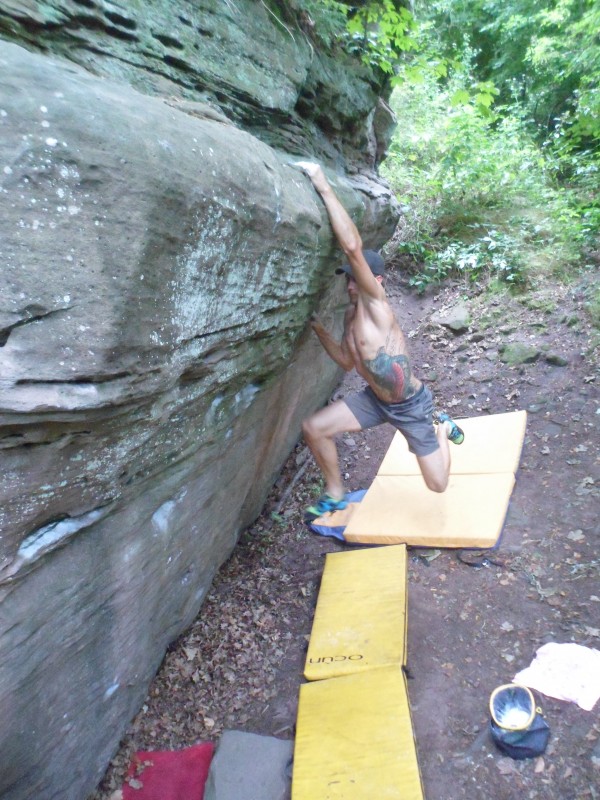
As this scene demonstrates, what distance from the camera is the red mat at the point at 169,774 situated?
2.50m

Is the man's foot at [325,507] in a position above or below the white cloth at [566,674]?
above

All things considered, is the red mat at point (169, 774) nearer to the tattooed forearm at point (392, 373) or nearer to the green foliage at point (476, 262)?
the tattooed forearm at point (392, 373)

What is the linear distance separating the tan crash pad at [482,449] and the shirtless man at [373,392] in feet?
1.17

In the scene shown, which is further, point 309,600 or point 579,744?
point 309,600

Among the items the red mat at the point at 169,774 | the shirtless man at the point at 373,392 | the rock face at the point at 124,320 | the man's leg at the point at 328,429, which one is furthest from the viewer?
the man's leg at the point at 328,429

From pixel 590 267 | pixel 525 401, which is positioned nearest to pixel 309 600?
pixel 525 401

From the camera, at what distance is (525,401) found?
5.59 meters

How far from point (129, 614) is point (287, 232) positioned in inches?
76.2

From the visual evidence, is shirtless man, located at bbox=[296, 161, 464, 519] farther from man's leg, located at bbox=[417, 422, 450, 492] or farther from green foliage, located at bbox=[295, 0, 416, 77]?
green foliage, located at bbox=[295, 0, 416, 77]

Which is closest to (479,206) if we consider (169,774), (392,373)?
(392,373)

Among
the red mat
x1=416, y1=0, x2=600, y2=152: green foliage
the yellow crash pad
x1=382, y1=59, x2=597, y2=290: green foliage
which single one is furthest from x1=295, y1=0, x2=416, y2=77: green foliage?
x1=416, y1=0, x2=600, y2=152: green foliage

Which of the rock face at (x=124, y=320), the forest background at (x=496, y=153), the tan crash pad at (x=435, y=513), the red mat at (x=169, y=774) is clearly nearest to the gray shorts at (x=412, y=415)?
the tan crash pad at (x=435, y=513)

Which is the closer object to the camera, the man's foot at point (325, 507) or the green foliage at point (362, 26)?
the green foliage at point (362, 26)

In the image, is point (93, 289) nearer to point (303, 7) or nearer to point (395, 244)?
point (303, 7)
